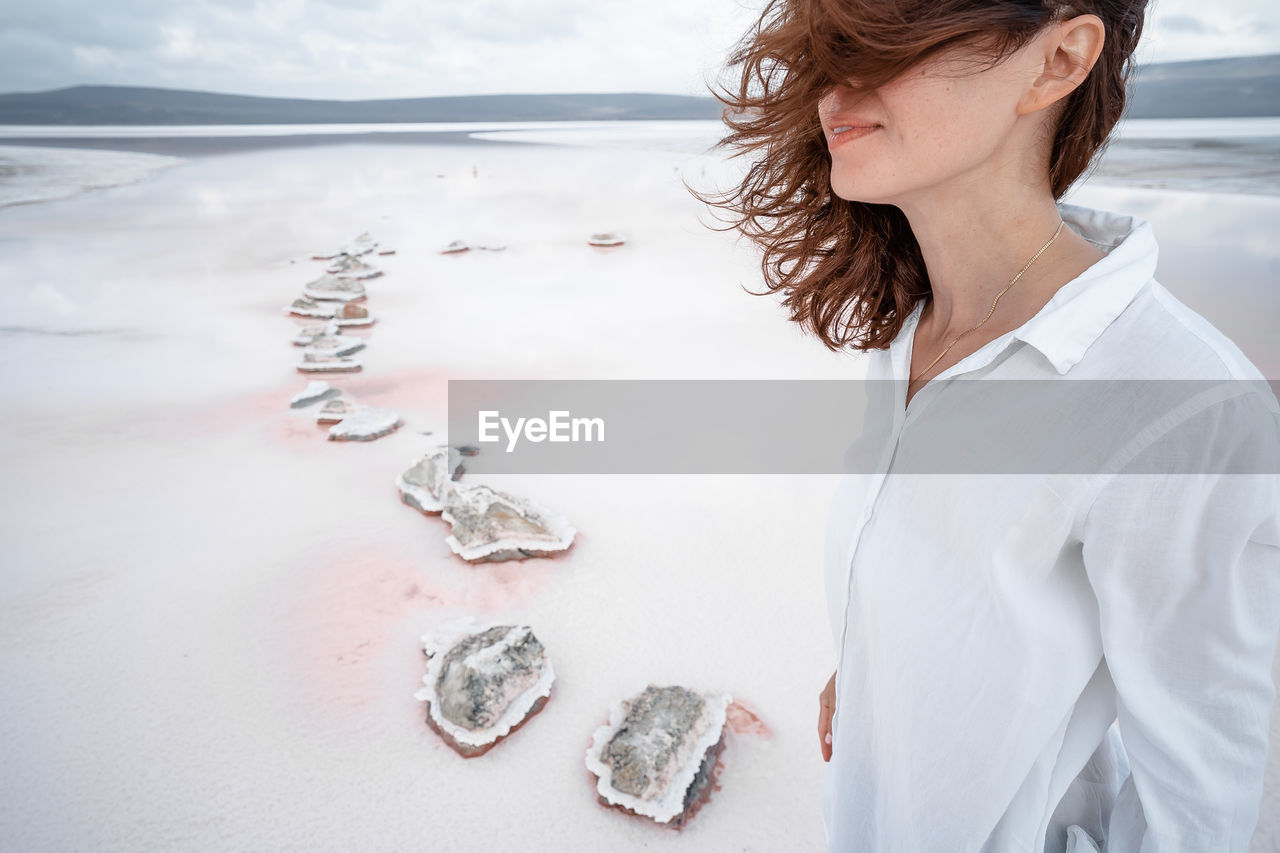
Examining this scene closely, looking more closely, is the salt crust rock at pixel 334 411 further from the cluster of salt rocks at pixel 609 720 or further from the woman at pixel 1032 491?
the woman at pixel 1032 491

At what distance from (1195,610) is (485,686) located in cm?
117

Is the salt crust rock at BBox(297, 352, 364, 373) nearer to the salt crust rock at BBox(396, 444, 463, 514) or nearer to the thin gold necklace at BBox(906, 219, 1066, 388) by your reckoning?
the salt crust rock at BBox(396, 444, 463, 514)

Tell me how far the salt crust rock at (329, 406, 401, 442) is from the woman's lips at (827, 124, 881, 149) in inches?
81.9

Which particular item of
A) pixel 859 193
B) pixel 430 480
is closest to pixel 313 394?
pixel 430 480

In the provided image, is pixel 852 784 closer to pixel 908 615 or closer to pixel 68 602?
pixel 908 615

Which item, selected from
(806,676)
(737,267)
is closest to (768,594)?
(806,676)

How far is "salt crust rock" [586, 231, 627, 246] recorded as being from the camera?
529cm

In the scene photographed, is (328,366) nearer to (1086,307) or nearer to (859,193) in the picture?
(859,193)

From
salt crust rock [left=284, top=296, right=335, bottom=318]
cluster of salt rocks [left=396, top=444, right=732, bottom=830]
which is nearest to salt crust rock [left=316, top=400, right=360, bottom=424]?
cluster of salt rocks [left=396, top=444, right=732, bottom=830]

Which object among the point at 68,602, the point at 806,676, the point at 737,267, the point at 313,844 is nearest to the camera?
the point at 313,844

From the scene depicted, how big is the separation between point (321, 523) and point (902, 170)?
1838mm

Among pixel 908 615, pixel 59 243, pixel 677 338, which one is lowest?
pixel 59 243

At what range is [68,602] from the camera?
1684 millimetres

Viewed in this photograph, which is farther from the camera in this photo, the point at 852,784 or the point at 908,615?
the point at 852,784
